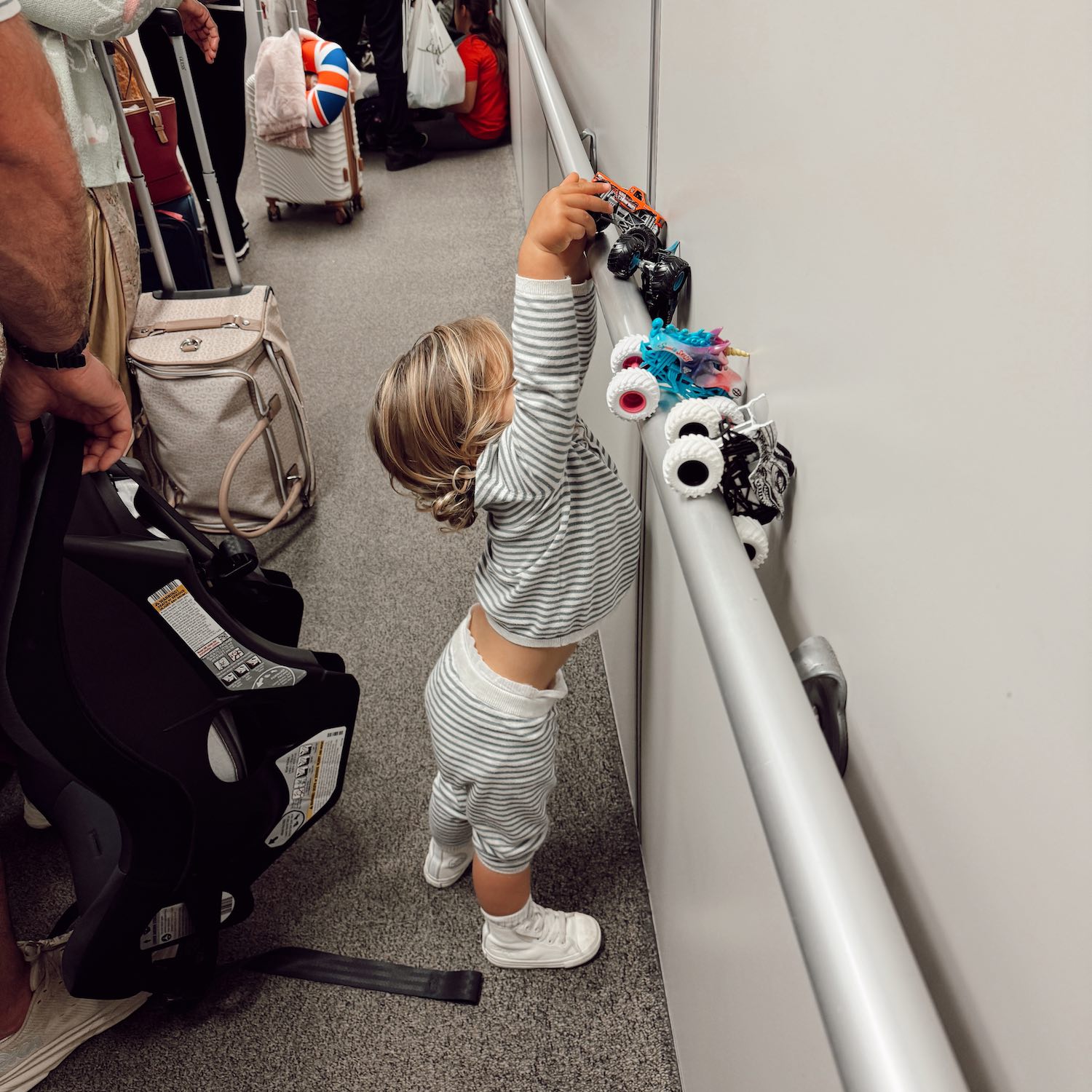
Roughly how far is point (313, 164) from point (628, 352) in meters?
2.91

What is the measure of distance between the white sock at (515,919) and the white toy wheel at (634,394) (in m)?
0.84

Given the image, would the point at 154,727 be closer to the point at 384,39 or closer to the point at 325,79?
the point at 325,79

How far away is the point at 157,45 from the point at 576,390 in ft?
7.95

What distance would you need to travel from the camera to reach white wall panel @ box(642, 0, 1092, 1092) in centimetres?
25

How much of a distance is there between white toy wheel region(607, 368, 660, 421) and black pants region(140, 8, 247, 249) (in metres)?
2.34

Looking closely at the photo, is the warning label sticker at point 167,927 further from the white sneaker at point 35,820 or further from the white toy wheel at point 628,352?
the white toy wheel at point 628,352

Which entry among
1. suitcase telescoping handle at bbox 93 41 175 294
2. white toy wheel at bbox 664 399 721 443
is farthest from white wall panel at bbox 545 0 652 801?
suitcase telescoping handle at bbox 93 41 175 294

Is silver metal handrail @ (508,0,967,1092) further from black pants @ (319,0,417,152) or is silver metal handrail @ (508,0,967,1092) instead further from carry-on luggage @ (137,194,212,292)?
black pants @ (319,0,417,152)

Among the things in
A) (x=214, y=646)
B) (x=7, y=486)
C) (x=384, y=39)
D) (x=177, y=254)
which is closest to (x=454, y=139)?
(x=384, y=39)

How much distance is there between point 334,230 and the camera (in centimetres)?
329

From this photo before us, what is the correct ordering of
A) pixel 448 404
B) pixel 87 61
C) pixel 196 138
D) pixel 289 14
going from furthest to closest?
pixel 289 14
pixel 196 138
pixel 87 61
pixel 448 404

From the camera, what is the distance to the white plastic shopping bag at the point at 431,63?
11.1 ft

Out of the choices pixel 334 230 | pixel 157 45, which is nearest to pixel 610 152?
pixel 157 45

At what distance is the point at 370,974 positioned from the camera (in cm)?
123
